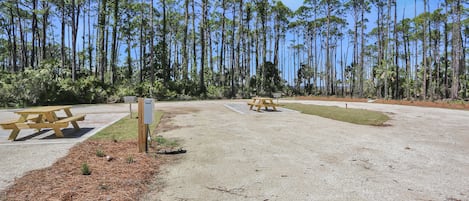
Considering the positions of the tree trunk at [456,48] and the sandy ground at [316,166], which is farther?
the tree trunk at [456,48]

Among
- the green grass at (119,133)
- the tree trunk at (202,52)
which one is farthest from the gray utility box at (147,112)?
the tree trunk at (202,52)

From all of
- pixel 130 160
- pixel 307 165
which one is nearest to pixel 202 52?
pixel 130 160

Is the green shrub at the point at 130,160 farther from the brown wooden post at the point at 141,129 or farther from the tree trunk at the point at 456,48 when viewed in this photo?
the tree trunk at the point at 456,48

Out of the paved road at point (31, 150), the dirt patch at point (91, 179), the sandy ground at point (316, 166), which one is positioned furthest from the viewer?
the paved road at point (31, 150)

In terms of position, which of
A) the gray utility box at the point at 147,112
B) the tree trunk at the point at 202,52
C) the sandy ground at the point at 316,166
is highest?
the tree trunk at the point at 202,52

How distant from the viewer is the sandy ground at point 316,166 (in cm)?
301

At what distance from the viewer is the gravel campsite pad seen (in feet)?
9.91

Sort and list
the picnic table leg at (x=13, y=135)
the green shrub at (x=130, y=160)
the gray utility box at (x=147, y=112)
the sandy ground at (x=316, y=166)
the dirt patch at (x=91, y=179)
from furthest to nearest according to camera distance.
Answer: the picnic table leg at (x=13, y=135) < the gray utility box at (x=147, y=112) < the green shrub at (x=130, y=160) < the sandy ground at (x=316, y=166) < the dirt patch at (x=91, y=179)

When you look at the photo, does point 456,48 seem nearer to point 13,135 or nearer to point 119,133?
point 119,133

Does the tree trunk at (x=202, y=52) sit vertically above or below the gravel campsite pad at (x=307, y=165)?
above

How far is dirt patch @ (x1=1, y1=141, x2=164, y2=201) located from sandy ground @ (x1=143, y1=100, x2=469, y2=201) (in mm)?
279

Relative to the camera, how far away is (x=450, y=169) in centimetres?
394

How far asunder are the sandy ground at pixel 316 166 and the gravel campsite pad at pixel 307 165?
0.01m

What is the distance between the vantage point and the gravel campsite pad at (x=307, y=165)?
3.02m
